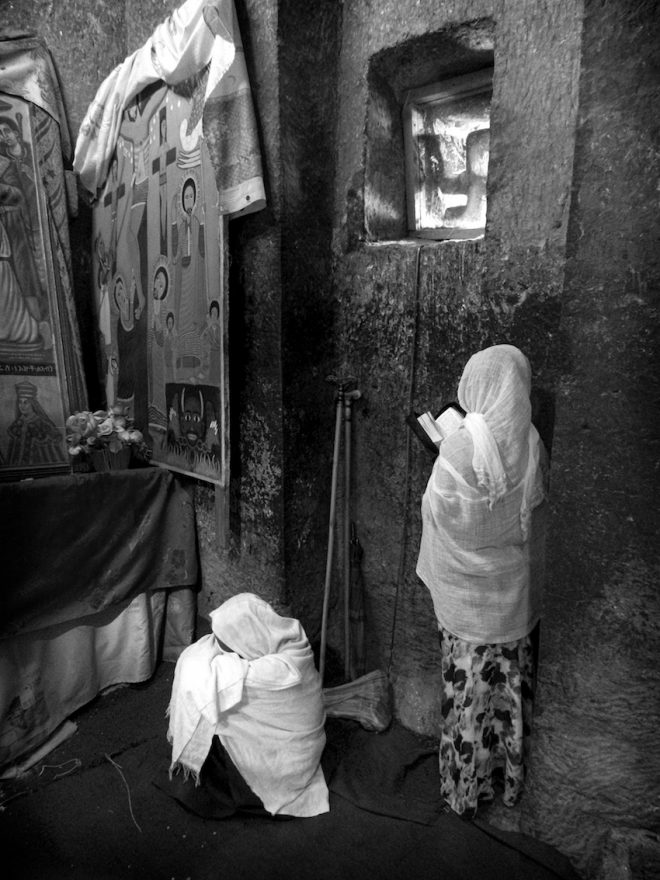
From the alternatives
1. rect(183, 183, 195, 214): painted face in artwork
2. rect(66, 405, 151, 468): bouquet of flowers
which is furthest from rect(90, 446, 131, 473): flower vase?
rect(183, 183, 195, 214): painted face in artwork

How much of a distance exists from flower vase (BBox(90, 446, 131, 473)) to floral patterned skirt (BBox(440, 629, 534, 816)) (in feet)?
7.47

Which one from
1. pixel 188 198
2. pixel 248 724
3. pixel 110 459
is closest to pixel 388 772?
pixel 248 724

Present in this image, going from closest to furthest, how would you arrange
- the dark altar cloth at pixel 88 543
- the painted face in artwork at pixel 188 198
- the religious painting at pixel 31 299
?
1. the dark altar cloth at pixel 88 543
2. the painted face in artwork at pixel 188 198
3. the religious painting at pixel 31 299

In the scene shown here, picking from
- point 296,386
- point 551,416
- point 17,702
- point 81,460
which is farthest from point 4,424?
point 551,416

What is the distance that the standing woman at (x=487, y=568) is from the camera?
2.27 m

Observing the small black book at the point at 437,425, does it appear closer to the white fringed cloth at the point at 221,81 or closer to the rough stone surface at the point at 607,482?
the rough stone surface at the point at 607,482

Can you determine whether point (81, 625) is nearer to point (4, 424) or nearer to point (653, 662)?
point (4, 424)

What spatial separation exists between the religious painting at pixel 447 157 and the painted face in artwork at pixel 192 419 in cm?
163

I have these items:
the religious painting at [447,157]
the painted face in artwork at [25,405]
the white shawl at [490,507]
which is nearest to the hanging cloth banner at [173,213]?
the painted face in artwork at [25,405]

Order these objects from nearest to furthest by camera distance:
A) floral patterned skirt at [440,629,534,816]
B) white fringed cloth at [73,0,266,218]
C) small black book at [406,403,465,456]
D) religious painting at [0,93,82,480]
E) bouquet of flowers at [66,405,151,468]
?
floral patterned skirt at [440,629,534,816] < small black book at [406,403,465,456] < white fringed cloth at [73,0,266,218] < bouquet of flowers at [66,405,151,468] < religious painting at [0,93,82,480]

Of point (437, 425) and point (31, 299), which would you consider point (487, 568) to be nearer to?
point (437, 425)

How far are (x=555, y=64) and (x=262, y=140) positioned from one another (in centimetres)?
141

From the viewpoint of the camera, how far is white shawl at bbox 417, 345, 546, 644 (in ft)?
7.42

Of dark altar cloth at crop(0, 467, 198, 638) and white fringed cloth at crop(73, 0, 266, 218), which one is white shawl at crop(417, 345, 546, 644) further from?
dark altar cloth at crop(0, 467, 198, 638)
